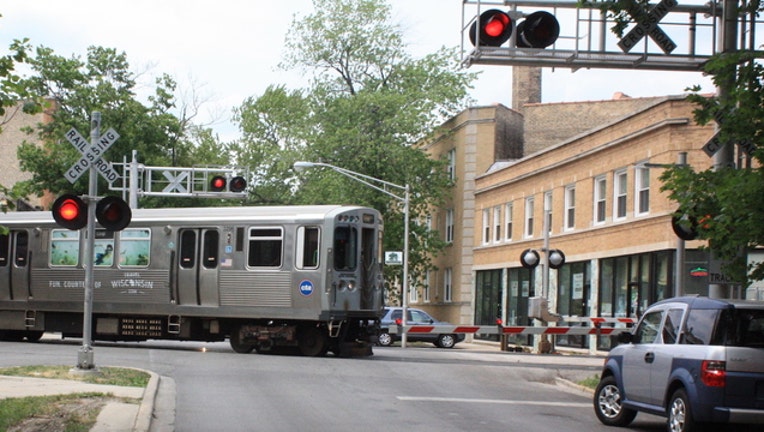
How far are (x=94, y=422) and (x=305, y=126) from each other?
42520mm

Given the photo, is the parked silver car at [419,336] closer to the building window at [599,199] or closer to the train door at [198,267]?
the building window at [599,199]

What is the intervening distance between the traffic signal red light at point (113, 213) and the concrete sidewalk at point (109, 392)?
2.39m

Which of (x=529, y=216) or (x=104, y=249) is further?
(x=529, y=216)

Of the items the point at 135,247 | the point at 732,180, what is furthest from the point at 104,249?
the point at 732,180

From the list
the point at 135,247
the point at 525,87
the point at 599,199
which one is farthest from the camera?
the point at 525,87

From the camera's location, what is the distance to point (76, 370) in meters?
17.8

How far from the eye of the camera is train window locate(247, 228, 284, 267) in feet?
85.4

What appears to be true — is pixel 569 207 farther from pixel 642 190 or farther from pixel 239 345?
pixel 239 345

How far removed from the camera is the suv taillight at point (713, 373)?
470 inches

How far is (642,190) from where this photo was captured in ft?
116

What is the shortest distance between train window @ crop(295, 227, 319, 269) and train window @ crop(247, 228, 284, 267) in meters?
0.48

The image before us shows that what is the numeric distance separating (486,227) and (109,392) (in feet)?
120

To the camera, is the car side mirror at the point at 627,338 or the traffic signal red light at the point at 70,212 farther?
the traffic signal red light at the point at 70,212

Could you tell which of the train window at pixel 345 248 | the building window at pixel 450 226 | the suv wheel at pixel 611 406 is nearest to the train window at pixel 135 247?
the train window at pixel 345 248
